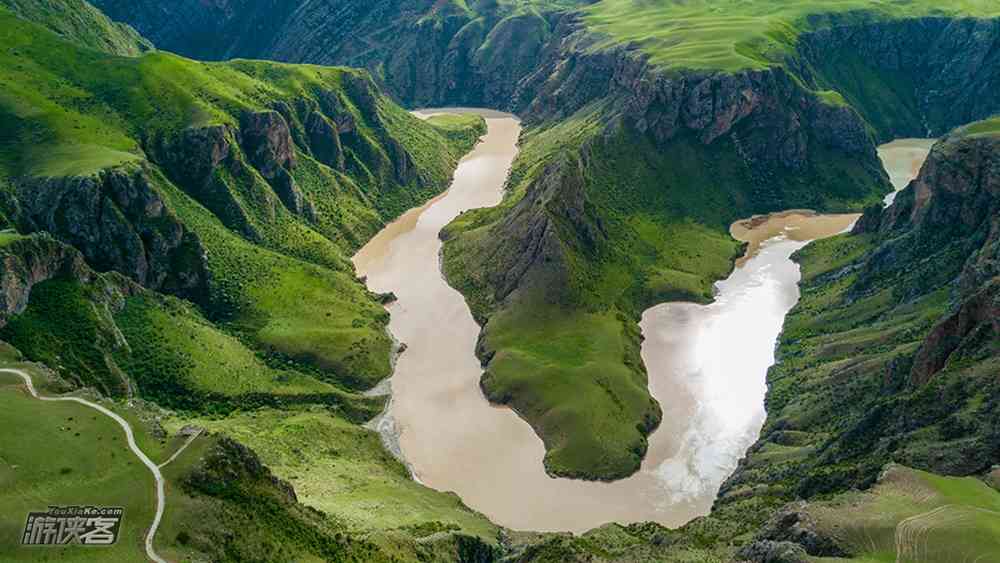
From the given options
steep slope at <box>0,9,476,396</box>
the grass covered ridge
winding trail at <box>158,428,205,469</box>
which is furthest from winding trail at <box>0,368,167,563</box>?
the grass covered ridge

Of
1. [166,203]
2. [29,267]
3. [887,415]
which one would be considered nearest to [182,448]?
[29,267]

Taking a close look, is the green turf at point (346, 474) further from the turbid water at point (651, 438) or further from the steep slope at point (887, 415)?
the steep slope at point (887, 415)

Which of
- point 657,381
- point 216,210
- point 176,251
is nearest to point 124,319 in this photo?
point 176,251

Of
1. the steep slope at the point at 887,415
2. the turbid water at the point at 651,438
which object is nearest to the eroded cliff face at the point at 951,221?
the steep slope at the point at 887,415

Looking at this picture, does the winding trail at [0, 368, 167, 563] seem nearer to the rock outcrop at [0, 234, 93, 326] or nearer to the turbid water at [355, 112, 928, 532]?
the rock outcrop at [0, 234, 93, 326]

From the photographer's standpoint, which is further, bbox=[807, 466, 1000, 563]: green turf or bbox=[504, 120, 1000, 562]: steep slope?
bbox=[504, 120, 1000, 562]: steep slope

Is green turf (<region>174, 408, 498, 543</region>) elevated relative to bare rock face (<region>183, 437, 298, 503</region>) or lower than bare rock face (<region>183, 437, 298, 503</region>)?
elevated
